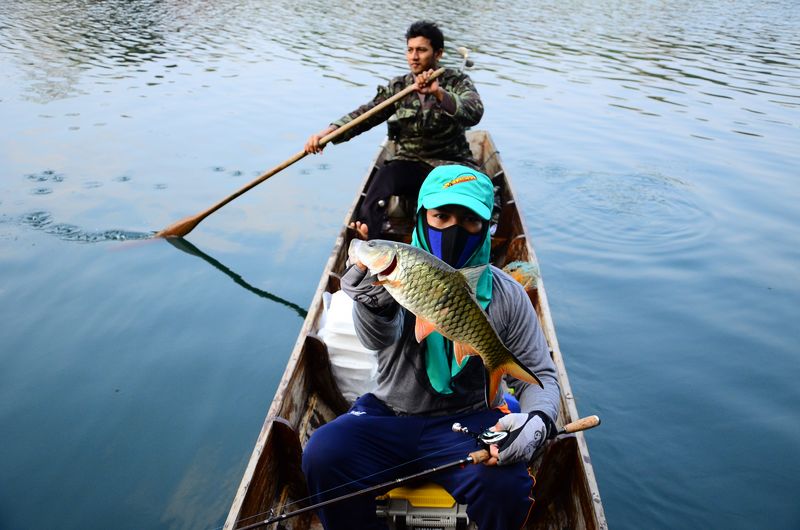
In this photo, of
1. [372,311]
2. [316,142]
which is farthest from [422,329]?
[316,142]

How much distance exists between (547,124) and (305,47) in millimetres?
10775

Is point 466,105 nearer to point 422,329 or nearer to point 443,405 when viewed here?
point 443,405

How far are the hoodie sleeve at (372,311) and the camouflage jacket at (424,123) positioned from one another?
3915 millimetres

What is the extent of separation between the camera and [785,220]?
9438 millimetres

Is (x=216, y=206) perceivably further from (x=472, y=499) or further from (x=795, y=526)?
(x=795, y=526)

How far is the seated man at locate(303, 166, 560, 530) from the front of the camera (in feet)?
9.31

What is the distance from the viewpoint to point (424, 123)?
6.70 meters

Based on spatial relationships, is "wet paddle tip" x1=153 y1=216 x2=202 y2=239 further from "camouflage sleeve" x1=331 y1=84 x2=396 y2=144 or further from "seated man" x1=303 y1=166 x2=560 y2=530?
"seated man" x1=303 y1=166 x2=560 y2=530

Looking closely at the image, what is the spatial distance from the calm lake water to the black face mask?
2686 millimetres

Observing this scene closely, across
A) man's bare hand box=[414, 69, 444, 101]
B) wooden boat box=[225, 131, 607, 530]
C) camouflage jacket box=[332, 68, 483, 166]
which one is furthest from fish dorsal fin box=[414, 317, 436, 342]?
camouflage jacket box=[332, 68, 483, 166]

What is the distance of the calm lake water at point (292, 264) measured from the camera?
492 cm

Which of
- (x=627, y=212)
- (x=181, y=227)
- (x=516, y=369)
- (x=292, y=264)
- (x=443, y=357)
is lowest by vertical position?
(x=292, y=264)

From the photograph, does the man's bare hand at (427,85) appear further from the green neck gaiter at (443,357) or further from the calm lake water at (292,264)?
the green neck gaiter at (443,357)

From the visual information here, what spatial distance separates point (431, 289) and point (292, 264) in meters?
5.88
